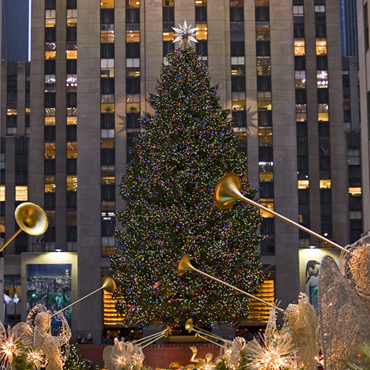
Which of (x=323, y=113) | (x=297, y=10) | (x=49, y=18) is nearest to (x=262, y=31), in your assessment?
(x=297, y=10)

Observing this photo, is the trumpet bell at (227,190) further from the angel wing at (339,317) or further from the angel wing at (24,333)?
the angel wing at (24,333)

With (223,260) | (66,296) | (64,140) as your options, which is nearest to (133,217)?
(223,260)

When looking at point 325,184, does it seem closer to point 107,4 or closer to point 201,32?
point 201,32

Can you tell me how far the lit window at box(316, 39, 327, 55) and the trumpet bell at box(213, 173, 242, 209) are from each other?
207 feet

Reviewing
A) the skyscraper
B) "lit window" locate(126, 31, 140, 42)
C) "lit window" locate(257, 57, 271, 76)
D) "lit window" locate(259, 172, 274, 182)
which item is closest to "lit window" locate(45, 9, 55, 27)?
"lit window" locate(126, 31, 140, 42)

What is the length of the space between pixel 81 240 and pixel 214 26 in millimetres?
19940

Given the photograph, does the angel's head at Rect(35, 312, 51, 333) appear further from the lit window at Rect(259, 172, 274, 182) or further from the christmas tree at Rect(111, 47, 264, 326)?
the lit window at Rect(259, 172, 274, 182)

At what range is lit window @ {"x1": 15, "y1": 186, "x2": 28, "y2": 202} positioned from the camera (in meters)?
83.1

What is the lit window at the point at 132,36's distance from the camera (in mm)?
65750

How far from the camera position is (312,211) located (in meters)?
70.7

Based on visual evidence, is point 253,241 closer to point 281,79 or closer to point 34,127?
point 281,79

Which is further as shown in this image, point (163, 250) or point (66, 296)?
point (66, 296)

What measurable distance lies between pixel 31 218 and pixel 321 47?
6106 centimetres

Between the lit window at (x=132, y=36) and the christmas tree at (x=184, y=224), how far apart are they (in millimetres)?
30496
